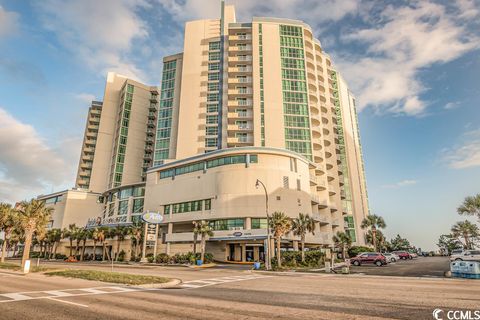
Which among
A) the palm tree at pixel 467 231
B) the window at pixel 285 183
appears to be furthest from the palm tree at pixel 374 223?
the window at pixel 285 183

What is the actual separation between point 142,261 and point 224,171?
71.9 feet

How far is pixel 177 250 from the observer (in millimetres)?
55594

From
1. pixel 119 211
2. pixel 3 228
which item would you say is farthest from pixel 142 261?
pixel 119 211

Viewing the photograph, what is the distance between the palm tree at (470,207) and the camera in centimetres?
5314

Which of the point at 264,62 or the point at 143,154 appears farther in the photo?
the point at 143,154

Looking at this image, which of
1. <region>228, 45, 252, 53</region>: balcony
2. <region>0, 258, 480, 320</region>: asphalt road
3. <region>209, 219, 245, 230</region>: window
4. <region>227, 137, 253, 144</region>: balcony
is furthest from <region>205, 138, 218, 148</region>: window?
<region>0, 258, 480, 320</region>: asphalt road

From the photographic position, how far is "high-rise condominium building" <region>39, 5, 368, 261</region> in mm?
52875

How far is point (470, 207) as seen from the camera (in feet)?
178

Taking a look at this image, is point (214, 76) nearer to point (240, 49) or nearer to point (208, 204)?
point (240, 49)

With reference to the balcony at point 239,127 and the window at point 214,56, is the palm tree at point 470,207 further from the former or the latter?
the window at point 214,56

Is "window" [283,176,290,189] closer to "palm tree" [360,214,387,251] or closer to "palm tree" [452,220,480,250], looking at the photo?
"palm tree" [360,214,387,251]

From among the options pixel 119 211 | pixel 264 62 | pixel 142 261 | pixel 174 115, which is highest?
pixel 264 62

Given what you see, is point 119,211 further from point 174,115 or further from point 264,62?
point 264,62

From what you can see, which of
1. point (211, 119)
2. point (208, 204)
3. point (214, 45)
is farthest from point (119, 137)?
point (208, 204)
